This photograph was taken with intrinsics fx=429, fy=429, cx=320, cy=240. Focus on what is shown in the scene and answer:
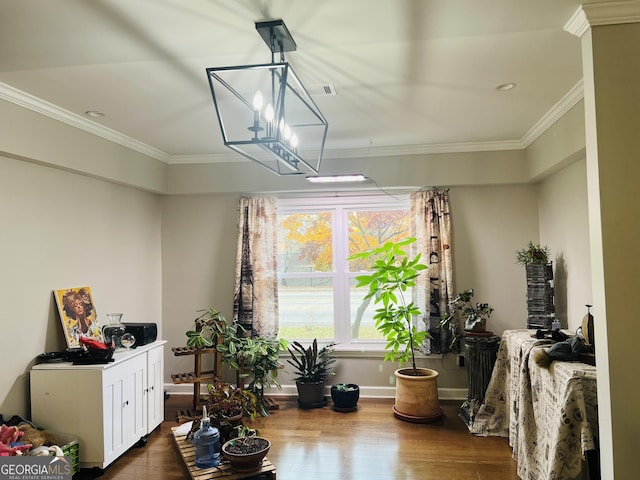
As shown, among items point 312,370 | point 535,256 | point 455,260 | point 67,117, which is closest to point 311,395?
point 312,370

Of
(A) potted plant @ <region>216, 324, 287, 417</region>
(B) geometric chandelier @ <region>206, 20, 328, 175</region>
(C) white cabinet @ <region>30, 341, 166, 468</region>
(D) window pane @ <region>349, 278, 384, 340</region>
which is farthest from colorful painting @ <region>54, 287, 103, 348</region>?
(D) window pane @ <region>349, 278, 384, 340</region>

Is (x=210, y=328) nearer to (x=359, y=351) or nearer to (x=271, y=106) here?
(x=359, y=351)

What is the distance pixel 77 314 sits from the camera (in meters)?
3.47

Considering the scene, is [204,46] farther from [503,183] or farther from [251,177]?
[503,183]

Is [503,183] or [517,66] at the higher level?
[517,66]

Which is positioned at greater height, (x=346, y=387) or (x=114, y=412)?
(x=114, y=412)

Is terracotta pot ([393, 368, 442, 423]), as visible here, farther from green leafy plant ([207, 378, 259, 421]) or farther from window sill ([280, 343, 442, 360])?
green leafy plant ([207, 378, 259, 421])

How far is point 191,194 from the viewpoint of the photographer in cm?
484

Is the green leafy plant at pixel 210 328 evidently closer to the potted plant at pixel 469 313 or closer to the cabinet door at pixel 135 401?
the cabinet door at pixel 135 401

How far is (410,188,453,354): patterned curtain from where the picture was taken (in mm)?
4414

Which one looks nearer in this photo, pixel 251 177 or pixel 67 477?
pixel 67 477

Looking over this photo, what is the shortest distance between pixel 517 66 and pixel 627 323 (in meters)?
1.56

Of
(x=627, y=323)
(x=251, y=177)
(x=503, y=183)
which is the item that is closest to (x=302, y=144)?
(x=251, y=177)

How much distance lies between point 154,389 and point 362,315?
7.35ft
